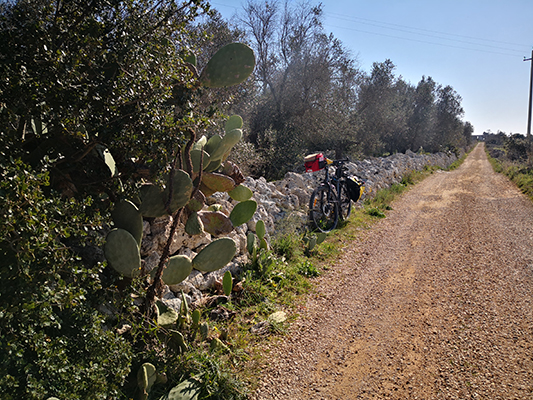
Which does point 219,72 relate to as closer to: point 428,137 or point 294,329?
point 294,329

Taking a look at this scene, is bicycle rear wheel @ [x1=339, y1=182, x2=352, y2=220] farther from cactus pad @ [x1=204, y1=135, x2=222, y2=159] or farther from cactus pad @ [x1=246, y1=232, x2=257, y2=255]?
cactus pad @ [x1=204, y1=135, x2=222, y2=159]

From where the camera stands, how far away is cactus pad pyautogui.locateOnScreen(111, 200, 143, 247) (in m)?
2.93

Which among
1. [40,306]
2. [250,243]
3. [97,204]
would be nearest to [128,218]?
[97,204]

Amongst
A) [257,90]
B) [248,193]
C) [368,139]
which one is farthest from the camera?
[368,139]

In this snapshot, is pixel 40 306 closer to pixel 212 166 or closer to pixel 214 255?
pixel 214 255

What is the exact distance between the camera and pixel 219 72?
3.23m

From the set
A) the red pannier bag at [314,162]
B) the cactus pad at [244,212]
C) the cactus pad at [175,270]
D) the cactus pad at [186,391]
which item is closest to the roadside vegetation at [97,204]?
the cactus pad at [186,391]

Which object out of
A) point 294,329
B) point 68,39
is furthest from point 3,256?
point 294,329

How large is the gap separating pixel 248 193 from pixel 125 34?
2.35 meters

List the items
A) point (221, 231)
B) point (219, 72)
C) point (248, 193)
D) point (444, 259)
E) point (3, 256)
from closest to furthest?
point (3, 256) → point (219, 72) → point (221, 231) → point (248, 193) → point (444, 259)

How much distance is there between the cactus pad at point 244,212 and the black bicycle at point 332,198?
2524 mm

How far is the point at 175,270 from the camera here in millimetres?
3105

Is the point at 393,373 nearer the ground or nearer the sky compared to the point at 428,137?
nearer the ground

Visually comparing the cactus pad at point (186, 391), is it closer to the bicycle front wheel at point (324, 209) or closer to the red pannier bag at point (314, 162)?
the bicycle front wheel at point (324, 209)
